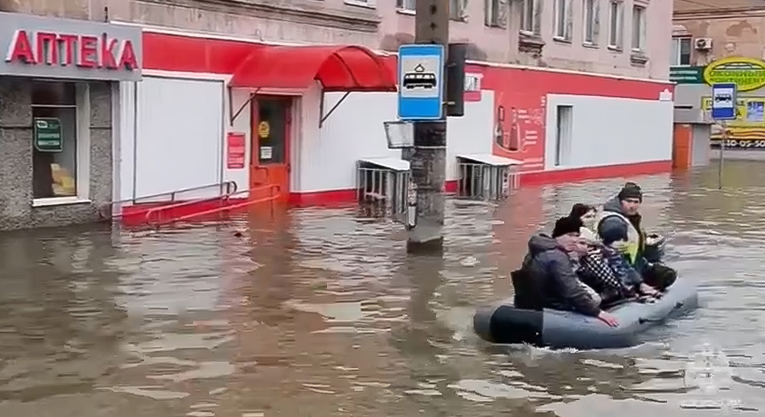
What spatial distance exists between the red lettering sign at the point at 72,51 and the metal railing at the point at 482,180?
10.2 m

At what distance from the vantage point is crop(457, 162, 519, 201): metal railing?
1019 inches

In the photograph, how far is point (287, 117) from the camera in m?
21.7

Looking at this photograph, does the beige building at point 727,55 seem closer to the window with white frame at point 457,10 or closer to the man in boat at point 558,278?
the window with white frame at point 457,10

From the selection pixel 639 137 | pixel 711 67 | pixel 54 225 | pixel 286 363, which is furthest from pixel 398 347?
pixel 711 67

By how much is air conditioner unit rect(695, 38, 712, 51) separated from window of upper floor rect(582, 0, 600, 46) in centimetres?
2131

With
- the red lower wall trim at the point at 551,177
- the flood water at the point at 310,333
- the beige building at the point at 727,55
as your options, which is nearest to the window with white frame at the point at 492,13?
the red lower wall trim at the point at 551,177

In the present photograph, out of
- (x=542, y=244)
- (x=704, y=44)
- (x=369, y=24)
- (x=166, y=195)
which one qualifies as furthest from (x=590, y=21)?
(x=542, y=244)

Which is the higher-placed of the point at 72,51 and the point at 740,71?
the point at 740,71

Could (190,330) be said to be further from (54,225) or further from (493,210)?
(493,210)

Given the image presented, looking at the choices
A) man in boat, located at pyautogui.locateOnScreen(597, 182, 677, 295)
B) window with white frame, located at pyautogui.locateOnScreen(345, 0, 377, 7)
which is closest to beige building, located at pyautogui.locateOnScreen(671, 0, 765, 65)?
window with white frame, located at pyautogui.locateOnScreen(345, 0, 377, 7)

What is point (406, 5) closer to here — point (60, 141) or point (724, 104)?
point (724, 104)

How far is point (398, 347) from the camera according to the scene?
30.6 ft

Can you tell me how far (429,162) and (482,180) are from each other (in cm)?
1103

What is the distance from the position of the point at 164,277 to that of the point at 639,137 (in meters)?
25.9
